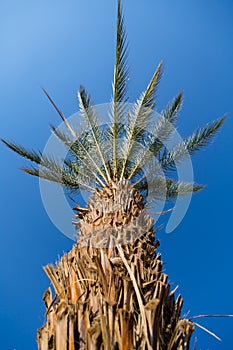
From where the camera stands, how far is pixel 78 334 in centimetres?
242

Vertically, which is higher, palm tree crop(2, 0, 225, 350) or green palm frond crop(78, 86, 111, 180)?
green palm frond crop(78, 86, 111, 180)

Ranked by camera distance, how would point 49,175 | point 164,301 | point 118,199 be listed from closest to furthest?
point 164,301, point 118,199, point 49,175

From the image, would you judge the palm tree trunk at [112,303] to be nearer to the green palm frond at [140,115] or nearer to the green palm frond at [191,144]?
the green palm frond at [140,115]

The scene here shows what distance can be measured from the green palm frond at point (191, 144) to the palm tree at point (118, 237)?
20mm

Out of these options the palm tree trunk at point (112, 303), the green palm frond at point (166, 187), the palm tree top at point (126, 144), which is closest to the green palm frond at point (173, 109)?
the palm tree top at point (126, 144)

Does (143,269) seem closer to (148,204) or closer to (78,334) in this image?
(78,334)

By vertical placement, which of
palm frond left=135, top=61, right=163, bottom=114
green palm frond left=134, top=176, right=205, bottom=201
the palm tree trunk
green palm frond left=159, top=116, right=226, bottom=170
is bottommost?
the palm tree trunk

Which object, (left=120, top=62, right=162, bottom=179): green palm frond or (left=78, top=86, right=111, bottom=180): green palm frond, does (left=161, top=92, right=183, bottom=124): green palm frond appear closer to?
(left=120, top=62, right=162, bottom=179): green palm frond

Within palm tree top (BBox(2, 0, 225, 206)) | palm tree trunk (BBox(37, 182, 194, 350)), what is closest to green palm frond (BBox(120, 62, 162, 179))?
palm tree top (BBox(2, 0, 225, 206))

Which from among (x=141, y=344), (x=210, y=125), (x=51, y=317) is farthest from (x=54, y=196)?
(x=141, y=344)

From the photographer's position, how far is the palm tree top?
6.72m

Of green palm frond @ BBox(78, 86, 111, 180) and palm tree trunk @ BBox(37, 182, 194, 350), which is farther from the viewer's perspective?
green palm frond @ BBox(78, 86, 111, 180)

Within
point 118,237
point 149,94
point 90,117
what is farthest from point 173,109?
point 118,237

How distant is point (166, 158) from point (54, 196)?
8.19 ft
